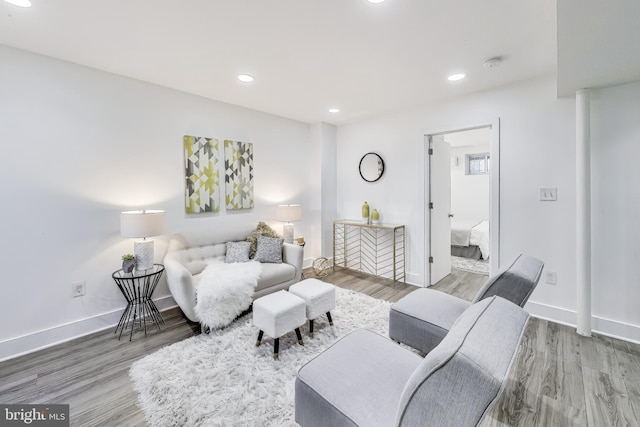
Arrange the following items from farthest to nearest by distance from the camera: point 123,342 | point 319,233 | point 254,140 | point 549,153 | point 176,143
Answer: point 319,233, point 254,140, point 176,143, point 549,153, point 123,342

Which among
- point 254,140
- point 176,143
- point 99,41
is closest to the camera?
point 99,41

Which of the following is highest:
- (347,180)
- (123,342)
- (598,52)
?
(598,52)

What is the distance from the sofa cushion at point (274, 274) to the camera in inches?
110

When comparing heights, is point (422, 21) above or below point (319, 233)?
above

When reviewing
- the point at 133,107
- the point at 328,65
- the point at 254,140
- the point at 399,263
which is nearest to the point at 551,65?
the point at 328,65

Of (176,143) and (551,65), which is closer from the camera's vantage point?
(551,65)

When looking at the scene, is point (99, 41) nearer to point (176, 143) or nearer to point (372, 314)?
point (176, 143)

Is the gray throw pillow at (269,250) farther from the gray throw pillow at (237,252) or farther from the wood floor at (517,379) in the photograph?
the wood floor at (517,379)

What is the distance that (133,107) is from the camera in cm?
271

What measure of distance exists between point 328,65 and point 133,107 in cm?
200

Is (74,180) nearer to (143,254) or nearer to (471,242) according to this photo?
(143,254)

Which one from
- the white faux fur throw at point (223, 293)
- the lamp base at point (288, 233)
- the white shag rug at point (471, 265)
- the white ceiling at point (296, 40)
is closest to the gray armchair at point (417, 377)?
the white faux fur throw at point (223, 293)

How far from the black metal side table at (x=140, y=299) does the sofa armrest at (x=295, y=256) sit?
1333 millimetres

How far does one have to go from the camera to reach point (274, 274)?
9.53 ft
